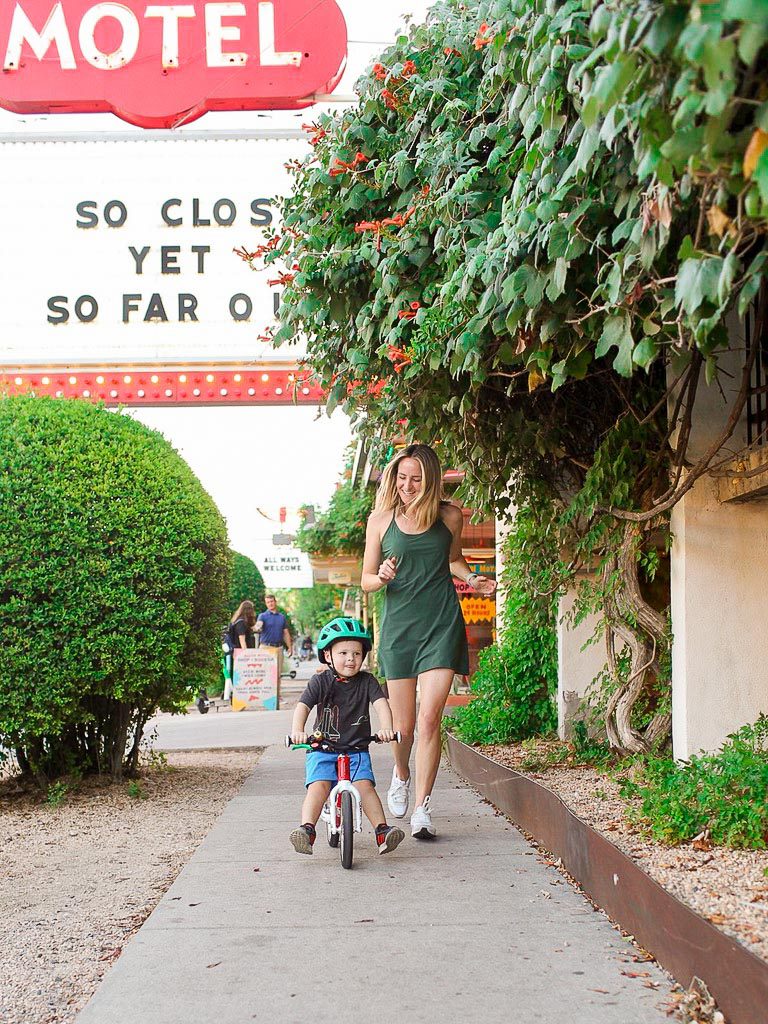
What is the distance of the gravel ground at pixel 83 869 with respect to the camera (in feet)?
13.3

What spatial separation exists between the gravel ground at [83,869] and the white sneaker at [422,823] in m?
1.26

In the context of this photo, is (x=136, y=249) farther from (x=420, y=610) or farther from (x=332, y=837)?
(x=332, y=837)

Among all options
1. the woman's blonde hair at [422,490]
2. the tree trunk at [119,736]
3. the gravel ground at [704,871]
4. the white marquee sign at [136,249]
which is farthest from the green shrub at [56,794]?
the white marquee sign at [136,249]

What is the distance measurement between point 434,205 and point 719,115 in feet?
9.75

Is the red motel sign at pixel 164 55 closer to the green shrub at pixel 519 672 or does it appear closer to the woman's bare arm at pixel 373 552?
the green shrub at pixel 519 672

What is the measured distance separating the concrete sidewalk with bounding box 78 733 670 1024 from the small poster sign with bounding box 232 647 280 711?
1359cm

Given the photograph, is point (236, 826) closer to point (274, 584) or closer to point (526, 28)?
point (526, 28)

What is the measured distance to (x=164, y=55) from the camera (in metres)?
10.6

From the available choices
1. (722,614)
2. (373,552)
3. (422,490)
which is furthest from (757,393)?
(373,552)

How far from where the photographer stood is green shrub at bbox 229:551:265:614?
3734 cm

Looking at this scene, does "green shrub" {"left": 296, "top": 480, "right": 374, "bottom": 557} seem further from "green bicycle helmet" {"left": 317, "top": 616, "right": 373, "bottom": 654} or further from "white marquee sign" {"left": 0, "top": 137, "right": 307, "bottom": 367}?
"green bicycle helmet" {"left": 317, "top": 616, "right": 373, "bottom": 654}

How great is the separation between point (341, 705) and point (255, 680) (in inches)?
565

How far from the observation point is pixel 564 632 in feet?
28.2

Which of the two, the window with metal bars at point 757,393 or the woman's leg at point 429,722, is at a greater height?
the window with metal bars at point 757,393
